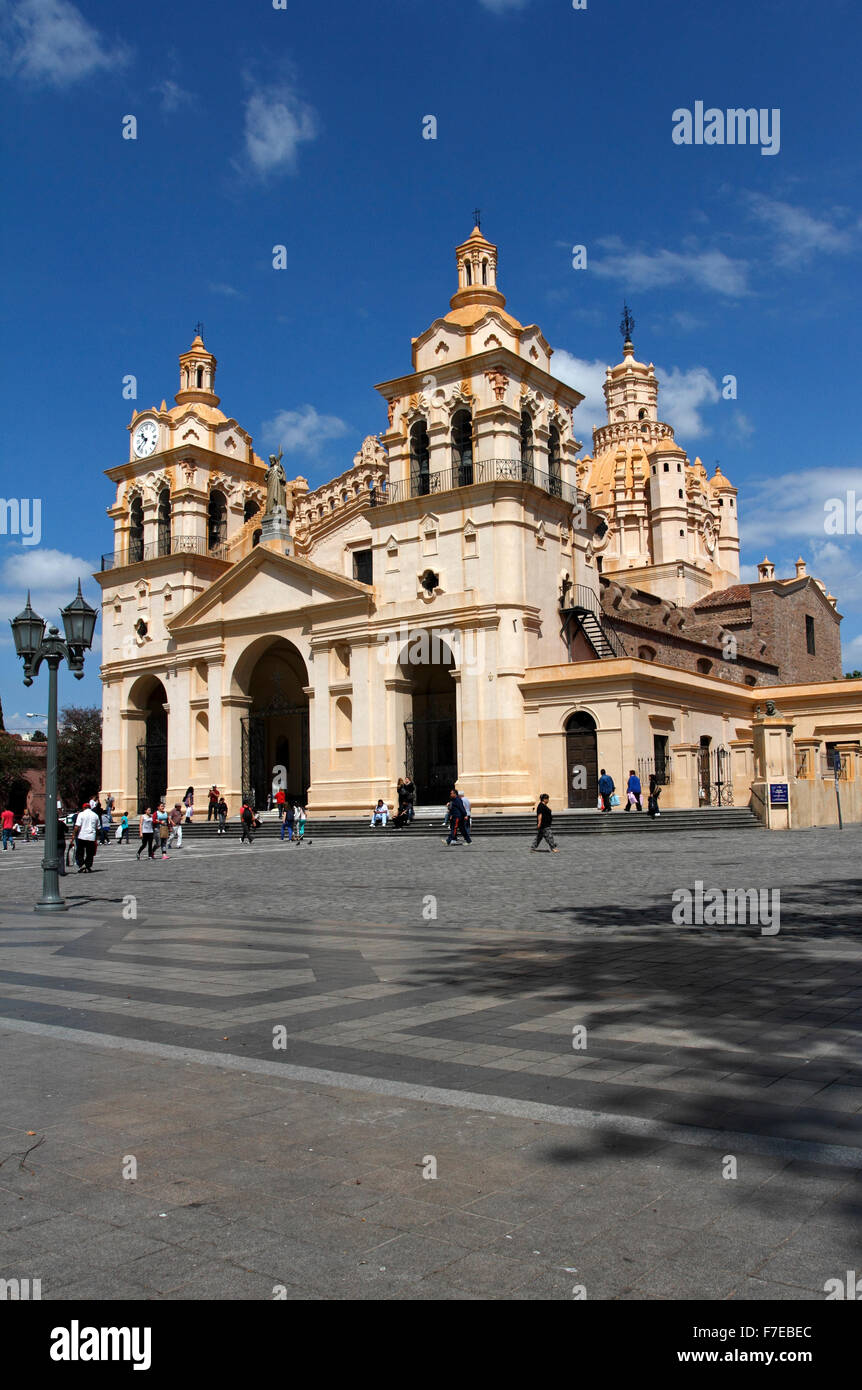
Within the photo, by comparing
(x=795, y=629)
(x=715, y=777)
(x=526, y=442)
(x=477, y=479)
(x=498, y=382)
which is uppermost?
(x=498, y=382)

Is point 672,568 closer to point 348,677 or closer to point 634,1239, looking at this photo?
point 348,677

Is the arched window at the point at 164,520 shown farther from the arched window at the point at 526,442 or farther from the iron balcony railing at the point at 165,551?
the arched window at the point at 526,442

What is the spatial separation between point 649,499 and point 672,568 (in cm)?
572

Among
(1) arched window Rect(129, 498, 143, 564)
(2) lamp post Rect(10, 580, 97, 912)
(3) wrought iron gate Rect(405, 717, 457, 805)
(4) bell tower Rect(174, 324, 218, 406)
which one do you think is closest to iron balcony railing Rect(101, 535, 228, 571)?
(1) arched window Rect(129, 498, 143, 564)

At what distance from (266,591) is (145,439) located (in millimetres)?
12046

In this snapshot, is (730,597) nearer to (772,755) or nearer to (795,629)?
(795,629)

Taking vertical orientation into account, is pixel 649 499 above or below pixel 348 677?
above

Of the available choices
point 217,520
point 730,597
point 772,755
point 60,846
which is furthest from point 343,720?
point 730,597

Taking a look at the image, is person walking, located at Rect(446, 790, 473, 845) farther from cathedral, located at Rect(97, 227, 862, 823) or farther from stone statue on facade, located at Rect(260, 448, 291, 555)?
stone statue on facade, located at Rect(260, 448, 291, 555)

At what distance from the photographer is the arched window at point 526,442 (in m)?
38.9

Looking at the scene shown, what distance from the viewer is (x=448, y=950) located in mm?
9859

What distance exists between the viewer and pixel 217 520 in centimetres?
5059

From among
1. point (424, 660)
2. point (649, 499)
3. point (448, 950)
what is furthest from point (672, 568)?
point (448, 950)

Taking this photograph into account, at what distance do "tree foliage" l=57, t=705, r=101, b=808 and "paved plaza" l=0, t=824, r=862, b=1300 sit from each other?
5609cm
